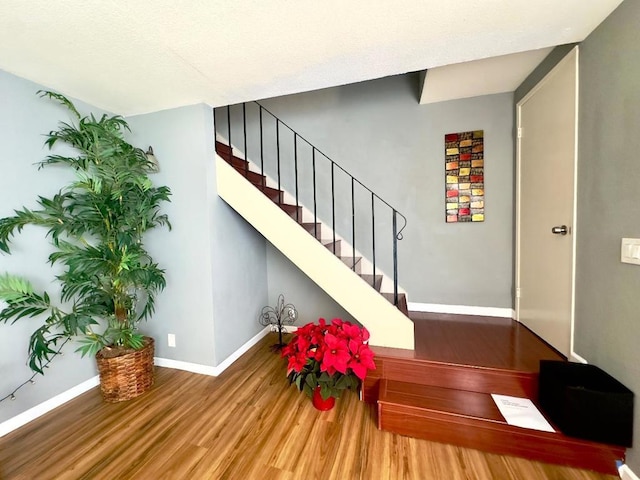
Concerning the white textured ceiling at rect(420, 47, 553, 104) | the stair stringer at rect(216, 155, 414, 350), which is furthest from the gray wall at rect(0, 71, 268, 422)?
the white textured ceiling at rect(420, 47, 553, 104)

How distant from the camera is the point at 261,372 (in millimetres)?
2227

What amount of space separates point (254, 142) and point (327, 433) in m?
3.06

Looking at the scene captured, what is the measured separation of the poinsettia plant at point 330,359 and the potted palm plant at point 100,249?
4.20 ft

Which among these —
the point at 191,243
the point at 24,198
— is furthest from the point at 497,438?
the point at 24,198

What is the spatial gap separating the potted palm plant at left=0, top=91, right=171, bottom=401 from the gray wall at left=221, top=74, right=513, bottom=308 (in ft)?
5.69

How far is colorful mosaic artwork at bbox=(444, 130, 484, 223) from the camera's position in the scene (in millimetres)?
2547

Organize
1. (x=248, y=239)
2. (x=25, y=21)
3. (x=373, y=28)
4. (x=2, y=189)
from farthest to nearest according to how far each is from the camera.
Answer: (x=248, y=239) < (x=2, y=189) < (x=373, y=28) < (x=25, y=21)

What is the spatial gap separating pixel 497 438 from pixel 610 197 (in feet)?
4.81

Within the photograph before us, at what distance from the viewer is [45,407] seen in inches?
70.6

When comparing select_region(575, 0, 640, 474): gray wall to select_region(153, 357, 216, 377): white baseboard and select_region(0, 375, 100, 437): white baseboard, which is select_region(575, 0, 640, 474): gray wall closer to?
select_region(153, 357, 216, 377): white baseboard

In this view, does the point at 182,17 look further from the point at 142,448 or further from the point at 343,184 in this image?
the point at 142,448

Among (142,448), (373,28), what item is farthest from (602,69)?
(142,448)

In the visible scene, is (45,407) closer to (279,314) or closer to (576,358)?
(279,314)

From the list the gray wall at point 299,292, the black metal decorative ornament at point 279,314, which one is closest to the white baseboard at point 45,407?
the black metal decorative ornament at point 279,314
